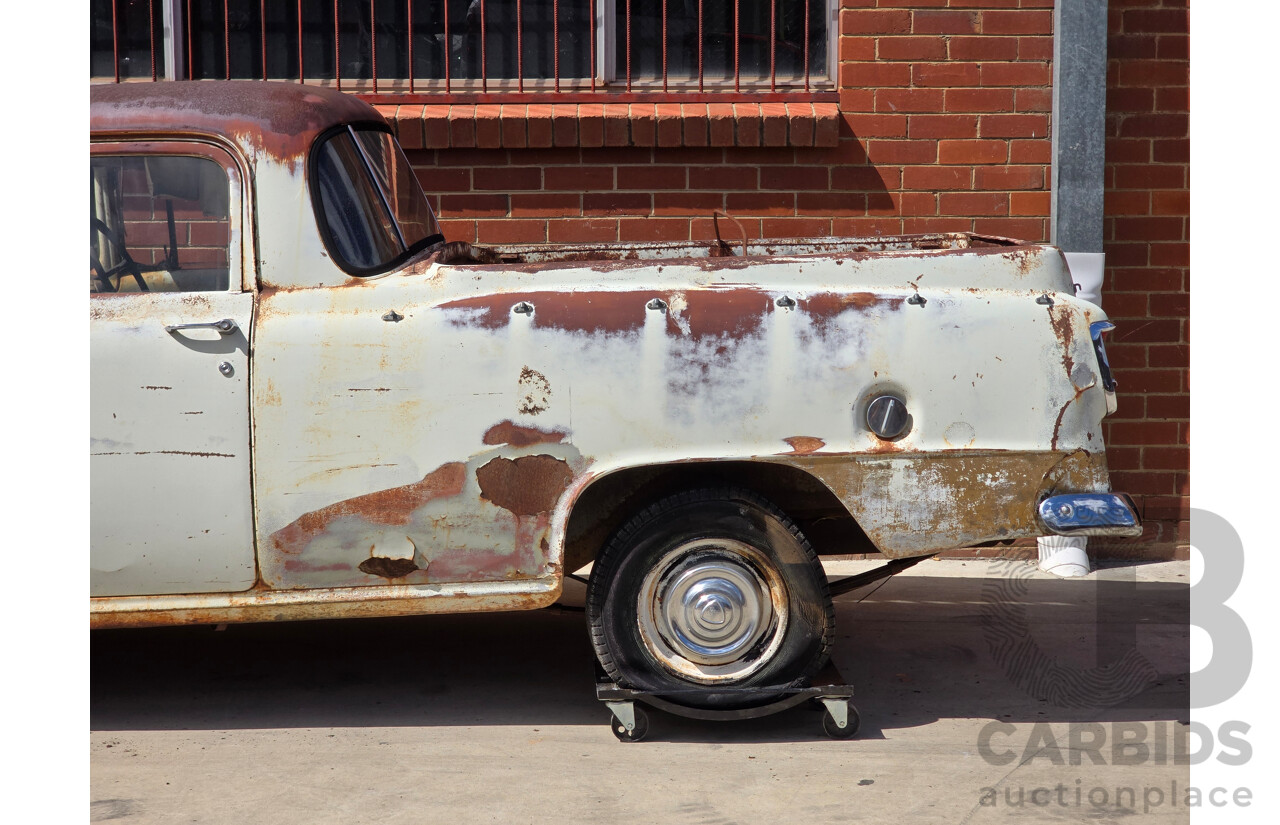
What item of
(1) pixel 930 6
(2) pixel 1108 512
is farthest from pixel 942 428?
(1) pixel 930 6

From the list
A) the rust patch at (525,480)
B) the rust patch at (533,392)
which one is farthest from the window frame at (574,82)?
the rust patch at (525,480)

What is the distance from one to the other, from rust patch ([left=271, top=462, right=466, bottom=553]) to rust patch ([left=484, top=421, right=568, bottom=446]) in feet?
0.40

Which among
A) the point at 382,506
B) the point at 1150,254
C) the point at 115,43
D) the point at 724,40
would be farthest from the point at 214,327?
the point at 1150,254

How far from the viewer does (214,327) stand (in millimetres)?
3426

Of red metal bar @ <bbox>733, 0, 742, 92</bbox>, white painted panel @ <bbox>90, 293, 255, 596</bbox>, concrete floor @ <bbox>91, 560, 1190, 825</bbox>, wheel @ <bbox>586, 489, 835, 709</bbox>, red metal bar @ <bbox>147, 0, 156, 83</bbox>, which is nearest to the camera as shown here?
concrete floor @ <bbox>91, 560, 1190, 825</bbox>

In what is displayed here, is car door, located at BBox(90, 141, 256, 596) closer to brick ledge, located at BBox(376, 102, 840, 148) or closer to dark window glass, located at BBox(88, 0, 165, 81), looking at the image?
brick ledge, located at BBox(376, 102, 840, 148)

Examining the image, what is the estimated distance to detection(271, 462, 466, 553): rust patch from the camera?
343 cm

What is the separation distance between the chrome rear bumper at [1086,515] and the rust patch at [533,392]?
4.73 ft

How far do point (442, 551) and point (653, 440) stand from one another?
2.24ft

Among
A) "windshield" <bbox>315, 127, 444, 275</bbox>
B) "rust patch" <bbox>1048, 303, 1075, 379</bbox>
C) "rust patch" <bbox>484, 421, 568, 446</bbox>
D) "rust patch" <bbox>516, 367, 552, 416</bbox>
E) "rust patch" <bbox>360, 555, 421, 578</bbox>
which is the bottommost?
"rust patch" <bbox>360, 555, 421, 578</bbox>

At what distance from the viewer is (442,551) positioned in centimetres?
347

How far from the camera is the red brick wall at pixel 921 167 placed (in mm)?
5727

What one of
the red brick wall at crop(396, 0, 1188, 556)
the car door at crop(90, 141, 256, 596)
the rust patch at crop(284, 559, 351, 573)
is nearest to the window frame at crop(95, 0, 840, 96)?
the red brick wall at crop(396, 0, 1188, 556)

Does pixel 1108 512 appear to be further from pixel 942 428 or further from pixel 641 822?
pixel 641 822
